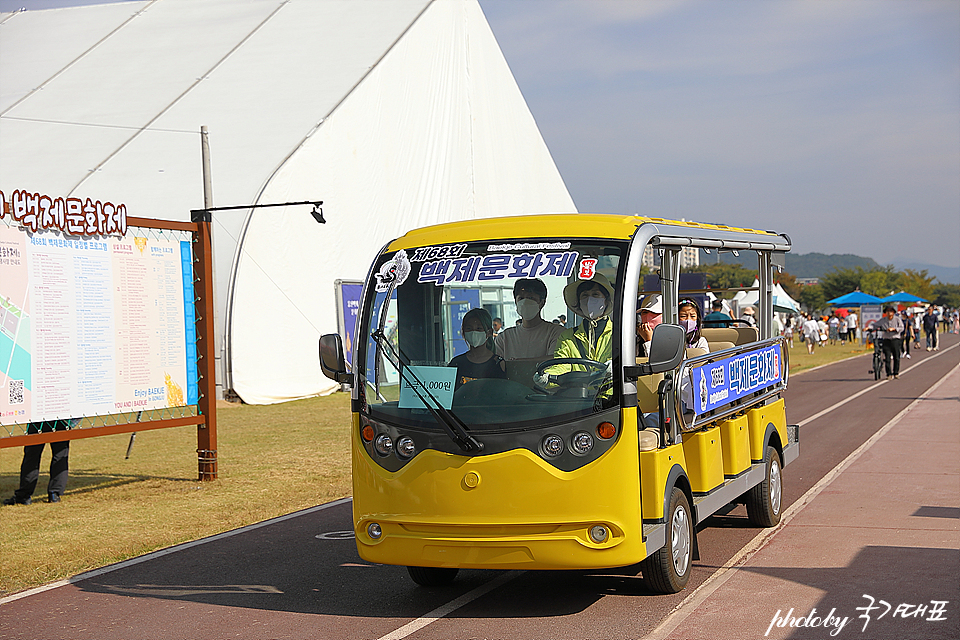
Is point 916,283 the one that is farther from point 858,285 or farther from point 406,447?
point 406,447

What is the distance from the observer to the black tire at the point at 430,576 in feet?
23.6

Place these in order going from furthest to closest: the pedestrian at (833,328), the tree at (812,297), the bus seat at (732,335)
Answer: the tree at (812,297), the pedestrian at (833,328), the bus seat at (732,335)

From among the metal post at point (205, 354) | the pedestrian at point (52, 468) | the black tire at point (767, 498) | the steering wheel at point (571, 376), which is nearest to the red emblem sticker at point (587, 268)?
the steering wheel at point (571, 376)

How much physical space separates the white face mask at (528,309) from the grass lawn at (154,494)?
443cm

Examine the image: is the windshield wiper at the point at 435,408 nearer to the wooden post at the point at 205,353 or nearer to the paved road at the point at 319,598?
the paved road at the point at 319,598

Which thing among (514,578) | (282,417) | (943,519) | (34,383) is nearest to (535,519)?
(514,578)

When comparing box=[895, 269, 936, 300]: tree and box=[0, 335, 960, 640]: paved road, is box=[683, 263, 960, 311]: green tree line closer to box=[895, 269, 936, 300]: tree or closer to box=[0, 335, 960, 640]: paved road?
box=[895, 269, 936, 300]: tree

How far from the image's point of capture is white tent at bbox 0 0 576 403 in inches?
1102

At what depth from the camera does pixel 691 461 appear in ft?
23.9

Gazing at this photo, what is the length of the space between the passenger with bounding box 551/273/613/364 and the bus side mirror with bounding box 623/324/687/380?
0.21 m

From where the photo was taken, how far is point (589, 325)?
645cm

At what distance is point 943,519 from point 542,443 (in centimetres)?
470

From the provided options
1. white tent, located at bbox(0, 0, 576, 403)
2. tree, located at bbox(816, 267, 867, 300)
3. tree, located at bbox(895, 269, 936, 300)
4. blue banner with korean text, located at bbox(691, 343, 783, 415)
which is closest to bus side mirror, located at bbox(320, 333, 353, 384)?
blue banner with korean text, located at bbox(691, 343, 783, 415)

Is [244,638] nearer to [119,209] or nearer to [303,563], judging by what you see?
[303,563]
